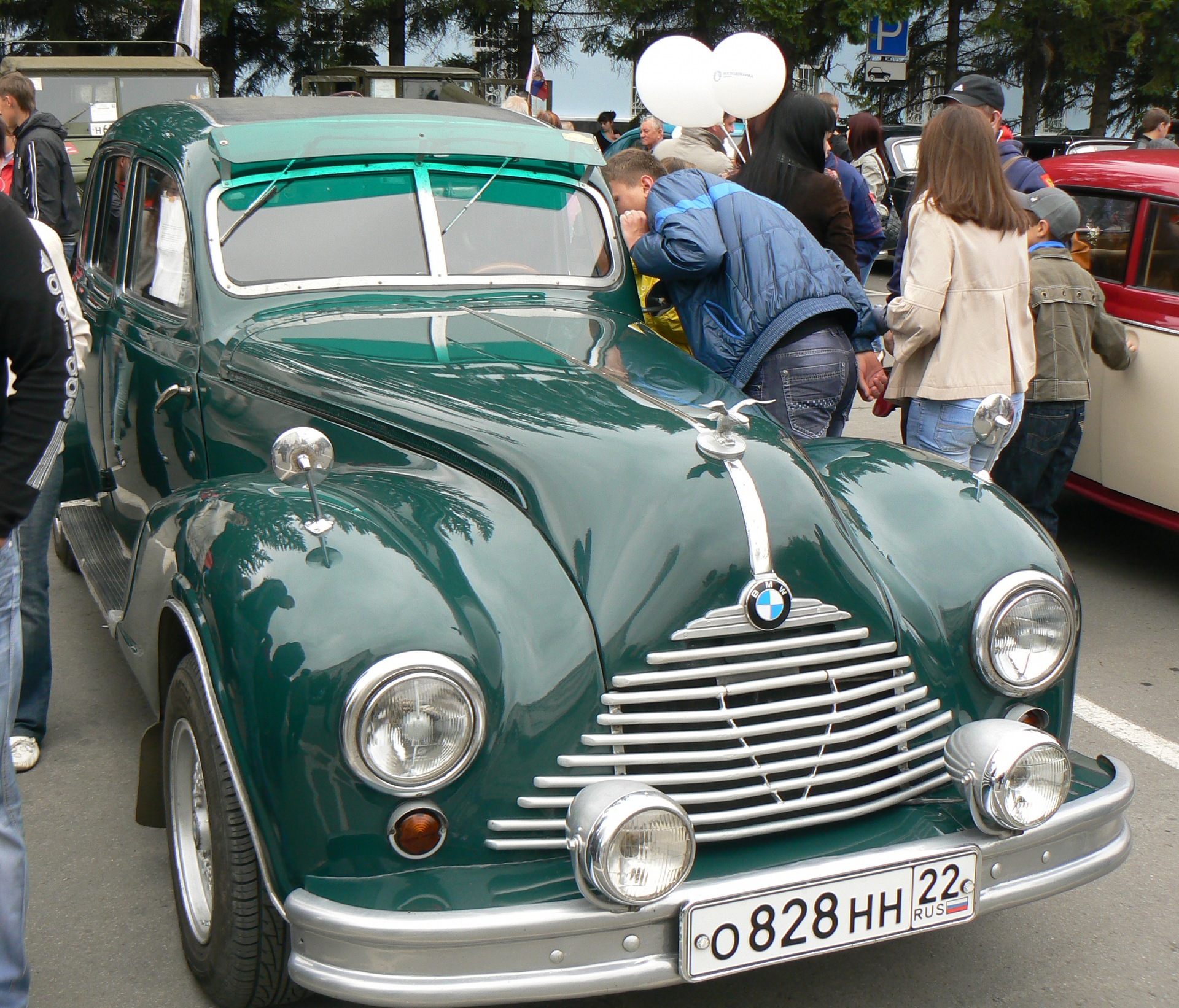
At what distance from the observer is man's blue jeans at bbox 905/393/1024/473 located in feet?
14.8

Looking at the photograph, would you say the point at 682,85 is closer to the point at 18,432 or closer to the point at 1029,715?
the point at 1029,715

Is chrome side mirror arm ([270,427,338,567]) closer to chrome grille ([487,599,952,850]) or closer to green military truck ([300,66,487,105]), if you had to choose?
chrome grille ([487,599,952,850])

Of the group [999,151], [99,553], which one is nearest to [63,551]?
[99,553]

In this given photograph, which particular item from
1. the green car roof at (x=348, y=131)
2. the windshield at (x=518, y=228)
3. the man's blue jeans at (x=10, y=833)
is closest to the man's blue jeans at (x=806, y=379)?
the windshield at (x=518, y=228)

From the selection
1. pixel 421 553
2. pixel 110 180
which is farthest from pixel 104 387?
pixel 421 553

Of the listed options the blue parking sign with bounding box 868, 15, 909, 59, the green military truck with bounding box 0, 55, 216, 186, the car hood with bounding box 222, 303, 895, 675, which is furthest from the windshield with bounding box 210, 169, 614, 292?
the blue parking sign with bounding box 868, 15, 909, 59

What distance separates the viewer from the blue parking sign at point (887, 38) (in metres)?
22.5

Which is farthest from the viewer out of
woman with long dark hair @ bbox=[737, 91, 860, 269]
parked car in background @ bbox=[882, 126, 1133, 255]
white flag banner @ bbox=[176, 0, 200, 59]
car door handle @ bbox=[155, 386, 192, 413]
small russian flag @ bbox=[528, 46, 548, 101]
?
parked car in background @ bbox=[882, 126, 1133, 255]

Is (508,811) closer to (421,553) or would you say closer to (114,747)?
(421,553)

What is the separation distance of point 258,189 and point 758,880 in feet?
8.42

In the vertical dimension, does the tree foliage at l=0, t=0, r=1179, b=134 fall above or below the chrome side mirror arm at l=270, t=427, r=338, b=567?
above

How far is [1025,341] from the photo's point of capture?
457 centimetres

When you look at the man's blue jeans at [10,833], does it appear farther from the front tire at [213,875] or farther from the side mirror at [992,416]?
the side mirror at [992,416]

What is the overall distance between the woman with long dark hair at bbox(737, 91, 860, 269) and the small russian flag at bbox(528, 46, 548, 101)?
8.67 meters
